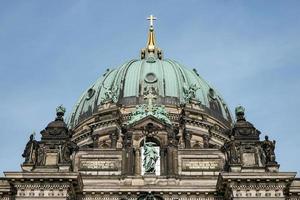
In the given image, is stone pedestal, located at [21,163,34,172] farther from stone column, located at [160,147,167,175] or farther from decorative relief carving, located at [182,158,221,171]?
decorative relief carving, located at [182,158,221,171]

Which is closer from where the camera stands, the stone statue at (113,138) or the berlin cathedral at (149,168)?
the berlin cathedral at (149,168)

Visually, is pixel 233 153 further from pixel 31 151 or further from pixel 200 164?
pixel 31 151

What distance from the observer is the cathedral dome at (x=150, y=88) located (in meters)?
56.3

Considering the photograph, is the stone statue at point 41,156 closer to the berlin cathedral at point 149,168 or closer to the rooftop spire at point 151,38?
the berlin cathedral at point 149,168

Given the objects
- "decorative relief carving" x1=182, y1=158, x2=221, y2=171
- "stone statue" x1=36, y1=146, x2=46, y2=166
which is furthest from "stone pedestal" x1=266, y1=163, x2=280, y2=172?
"stone statue" x1=36, y1=146, x2=46, y2=166

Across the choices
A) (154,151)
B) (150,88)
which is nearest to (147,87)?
(150,88)

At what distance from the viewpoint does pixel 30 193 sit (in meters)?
37.0

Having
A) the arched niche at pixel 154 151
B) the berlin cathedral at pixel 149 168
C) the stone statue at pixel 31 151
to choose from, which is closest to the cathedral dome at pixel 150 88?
the berlin cathedral at pixel 149 168

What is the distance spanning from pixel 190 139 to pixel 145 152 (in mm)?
11496

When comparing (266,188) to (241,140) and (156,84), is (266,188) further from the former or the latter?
(156,84)

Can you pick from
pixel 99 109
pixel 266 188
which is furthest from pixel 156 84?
pixel 266 188

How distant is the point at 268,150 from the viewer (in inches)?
1591

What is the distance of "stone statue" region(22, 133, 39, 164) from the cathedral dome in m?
15.3

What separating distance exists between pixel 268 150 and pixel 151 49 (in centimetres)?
3034
